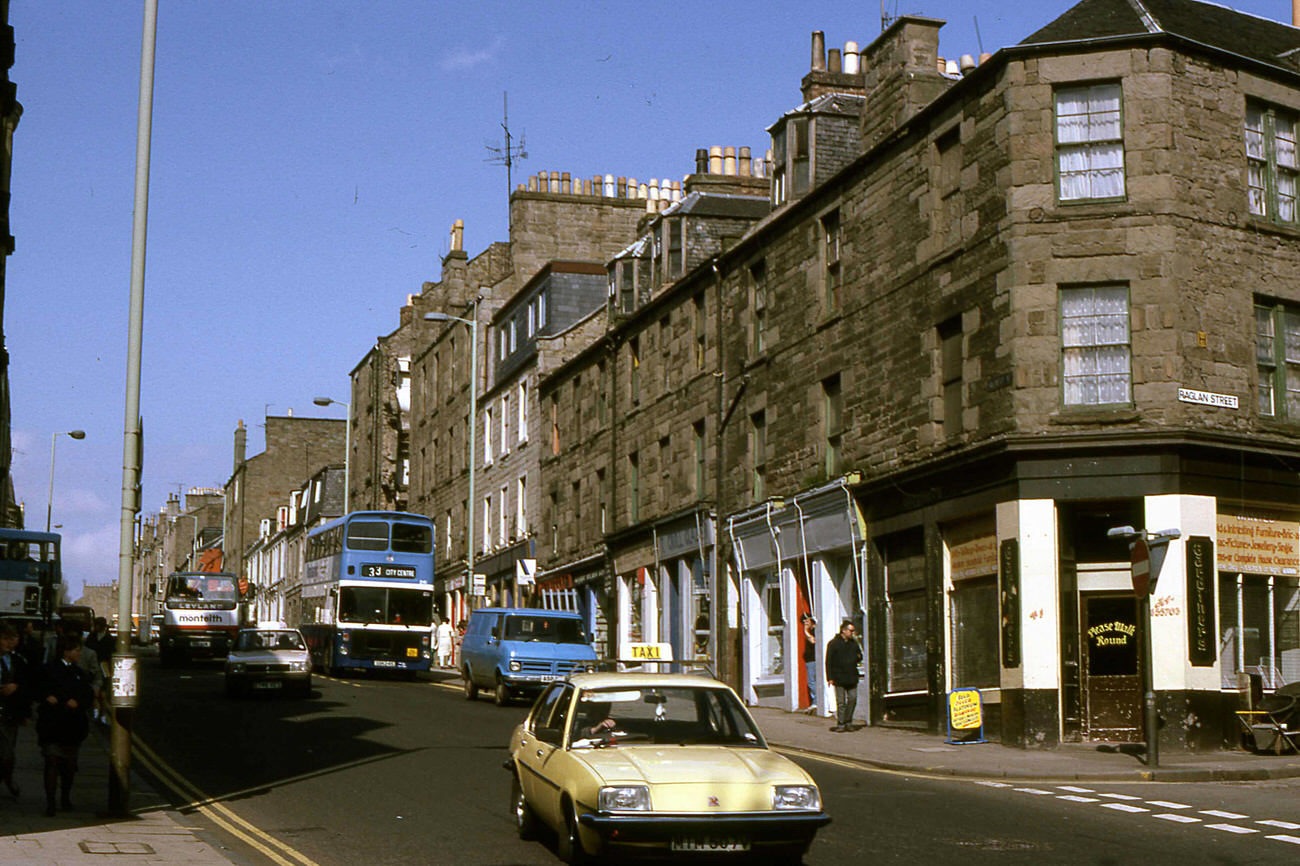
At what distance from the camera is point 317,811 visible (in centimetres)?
1505

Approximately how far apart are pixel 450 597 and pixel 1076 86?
1775 inches

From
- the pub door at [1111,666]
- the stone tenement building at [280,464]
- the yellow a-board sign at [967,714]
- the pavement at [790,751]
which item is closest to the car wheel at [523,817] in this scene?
the pavement at [790,751]

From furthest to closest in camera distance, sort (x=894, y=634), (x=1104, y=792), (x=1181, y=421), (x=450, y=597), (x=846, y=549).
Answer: (x=450, y=597)
(x=846, y=549)
(x=894, y=634)
(x=1181, y=421)
(x=1104, y=792)

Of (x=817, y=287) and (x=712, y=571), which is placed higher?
(x=817, y=287)

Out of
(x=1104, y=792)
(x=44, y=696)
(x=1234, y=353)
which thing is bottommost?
(x=1104, y=792)

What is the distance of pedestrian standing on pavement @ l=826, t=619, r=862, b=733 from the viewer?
25344 millimetres

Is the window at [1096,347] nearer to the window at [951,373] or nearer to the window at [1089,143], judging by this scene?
the window at [1089,143]

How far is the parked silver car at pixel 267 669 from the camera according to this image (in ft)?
103

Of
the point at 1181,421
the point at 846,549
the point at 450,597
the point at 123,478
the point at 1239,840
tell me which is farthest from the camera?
the point at 450,597

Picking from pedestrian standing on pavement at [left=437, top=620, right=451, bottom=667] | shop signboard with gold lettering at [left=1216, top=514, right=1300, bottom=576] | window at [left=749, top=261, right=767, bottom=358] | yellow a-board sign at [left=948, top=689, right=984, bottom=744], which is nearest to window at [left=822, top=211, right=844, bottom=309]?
window at [left=749, top=261, right=767, bottom=358]

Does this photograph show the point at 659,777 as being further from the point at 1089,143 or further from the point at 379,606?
the point at 379,606

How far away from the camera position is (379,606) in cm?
4147

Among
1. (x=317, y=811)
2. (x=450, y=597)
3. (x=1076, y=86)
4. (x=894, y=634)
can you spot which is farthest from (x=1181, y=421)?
(x=450, y=597)

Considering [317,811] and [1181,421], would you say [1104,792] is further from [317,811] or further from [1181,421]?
[317,811]
